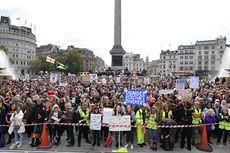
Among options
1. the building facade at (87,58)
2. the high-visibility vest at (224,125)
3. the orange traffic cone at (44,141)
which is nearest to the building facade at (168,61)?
the building facade at (87,58)

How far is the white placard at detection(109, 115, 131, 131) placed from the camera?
36.3 ft

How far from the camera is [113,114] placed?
11.6 m

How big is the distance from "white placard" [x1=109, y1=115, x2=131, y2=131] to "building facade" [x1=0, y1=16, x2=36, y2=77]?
4582 inches

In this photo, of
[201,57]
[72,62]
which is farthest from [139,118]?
[201,57]

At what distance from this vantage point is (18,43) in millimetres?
132125

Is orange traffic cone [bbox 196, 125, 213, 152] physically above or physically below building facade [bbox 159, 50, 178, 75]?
below

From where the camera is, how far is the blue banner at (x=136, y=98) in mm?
11273

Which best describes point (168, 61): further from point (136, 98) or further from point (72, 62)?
point (136, 98)

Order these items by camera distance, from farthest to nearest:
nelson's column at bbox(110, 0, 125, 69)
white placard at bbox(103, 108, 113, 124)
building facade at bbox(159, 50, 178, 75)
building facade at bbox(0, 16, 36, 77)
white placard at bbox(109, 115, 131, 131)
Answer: building facade at bbox(159, 50, 178, 75), building facade at bbox(0, 16, 36, 77), nelson's column at bbox(110, 0, 125, 69), white placard at bbox(103, 108, 113, 124), white placard at bbox(109, 115, 131, 131)

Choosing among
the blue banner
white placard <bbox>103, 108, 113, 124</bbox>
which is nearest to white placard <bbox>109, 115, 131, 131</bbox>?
white placard <bbox>103, 108, 113, 124</bbox>

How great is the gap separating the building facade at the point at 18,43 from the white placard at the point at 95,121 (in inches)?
4558

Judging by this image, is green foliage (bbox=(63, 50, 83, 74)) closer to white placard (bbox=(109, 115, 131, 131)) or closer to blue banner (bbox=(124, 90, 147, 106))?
blue banner (bbox=(124, 90, 147, 106))

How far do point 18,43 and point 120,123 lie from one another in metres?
132

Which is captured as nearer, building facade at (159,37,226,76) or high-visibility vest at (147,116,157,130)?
high-visibility vest at (147,116,157,130)
